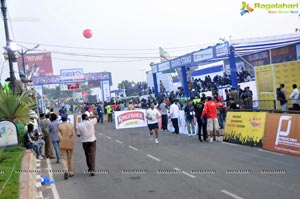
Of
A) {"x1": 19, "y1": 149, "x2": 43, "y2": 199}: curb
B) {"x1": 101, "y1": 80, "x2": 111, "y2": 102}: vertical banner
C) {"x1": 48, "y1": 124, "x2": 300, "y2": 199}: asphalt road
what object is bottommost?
{"x1": 48, "y1": 124, "x2": 300, "y2": 199}: asphalt road

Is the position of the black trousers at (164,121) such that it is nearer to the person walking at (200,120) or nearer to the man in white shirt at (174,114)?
the man in white shirt at (174,114)

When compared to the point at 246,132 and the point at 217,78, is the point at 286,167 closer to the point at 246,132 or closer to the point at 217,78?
the point at 246,132

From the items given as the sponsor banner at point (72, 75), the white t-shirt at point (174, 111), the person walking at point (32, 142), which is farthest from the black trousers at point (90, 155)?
the sponsor banner at point (72, 75)

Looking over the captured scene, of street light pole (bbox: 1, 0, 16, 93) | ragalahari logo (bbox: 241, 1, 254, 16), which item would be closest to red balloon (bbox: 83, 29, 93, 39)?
street light pole (bbox: 1, 0, 16, 93)

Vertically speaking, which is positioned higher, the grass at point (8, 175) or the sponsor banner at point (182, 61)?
the sponsor banner at point (182, 61)

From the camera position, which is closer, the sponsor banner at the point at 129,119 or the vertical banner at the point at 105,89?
the sponsor banner at the point at 129,119

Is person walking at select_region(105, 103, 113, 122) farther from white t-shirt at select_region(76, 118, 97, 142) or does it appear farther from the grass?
white t-shirt at select_region(76, 118, 97, 142)

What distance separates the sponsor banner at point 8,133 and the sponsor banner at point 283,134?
951 cm

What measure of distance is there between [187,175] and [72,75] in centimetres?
5250

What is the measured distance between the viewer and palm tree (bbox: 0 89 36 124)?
16.5 metres

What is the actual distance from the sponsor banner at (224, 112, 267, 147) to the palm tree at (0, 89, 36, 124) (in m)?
8.73

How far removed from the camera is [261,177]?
9164 mm

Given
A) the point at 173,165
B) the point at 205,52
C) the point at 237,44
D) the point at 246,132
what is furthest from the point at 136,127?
the point at 173,165

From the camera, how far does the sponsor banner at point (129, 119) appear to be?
2675 centimetres
